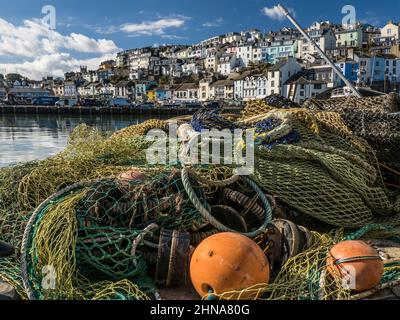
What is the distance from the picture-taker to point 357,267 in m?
2.68

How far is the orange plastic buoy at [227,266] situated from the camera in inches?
101

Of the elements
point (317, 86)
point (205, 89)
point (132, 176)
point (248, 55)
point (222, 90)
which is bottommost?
point (132, 176)

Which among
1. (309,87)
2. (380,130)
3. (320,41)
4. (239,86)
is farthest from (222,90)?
(380,130)

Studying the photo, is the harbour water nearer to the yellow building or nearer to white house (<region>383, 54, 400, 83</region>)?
the yellow building

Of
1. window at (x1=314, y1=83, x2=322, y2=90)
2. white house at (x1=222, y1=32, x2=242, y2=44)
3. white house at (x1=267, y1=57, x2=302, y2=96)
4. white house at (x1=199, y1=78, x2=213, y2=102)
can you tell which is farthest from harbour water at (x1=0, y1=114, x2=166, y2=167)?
white house at (x1=222, y1=32, x2=242, y2=44)

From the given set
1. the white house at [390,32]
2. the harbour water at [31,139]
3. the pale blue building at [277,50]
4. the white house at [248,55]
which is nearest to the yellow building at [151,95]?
the white house at [248,55]

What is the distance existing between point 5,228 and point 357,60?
7194 cm

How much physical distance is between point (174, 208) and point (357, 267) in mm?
1588

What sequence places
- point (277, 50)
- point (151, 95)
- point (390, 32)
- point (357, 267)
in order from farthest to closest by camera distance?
point (390, 32) < point (277, 50) < point (151, 95) < point (357, 267)

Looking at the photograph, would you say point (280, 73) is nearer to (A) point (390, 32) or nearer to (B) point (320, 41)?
(B) point (320, 41)

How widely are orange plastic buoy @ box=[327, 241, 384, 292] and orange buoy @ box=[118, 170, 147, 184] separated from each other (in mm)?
1937

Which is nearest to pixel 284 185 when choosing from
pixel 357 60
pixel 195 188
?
pixel 195 188

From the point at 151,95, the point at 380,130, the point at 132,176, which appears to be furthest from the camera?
the point at 151,95

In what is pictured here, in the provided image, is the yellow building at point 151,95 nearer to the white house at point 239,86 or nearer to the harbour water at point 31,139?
the white house at point 239,86
